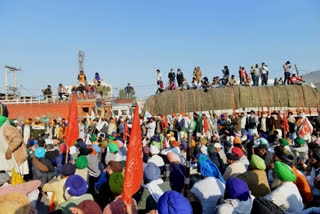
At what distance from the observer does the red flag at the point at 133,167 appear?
285 cm

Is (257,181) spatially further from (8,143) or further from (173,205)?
(8,143)

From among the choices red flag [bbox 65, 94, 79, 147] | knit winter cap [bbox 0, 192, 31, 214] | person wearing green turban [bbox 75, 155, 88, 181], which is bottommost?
person wearing green turban [bbox 75, 155, 88, 181]

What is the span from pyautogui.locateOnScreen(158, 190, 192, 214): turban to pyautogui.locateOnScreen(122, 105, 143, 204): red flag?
1.58 ft

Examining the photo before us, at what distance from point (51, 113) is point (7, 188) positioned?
21.2 meters

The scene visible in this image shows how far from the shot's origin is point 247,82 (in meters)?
19.6

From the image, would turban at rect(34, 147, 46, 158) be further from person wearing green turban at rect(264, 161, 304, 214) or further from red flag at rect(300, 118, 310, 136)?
red flag at rect(300, 118, 310, 136)

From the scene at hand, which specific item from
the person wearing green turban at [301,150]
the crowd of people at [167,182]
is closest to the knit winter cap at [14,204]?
the crowd of people at [167,182]

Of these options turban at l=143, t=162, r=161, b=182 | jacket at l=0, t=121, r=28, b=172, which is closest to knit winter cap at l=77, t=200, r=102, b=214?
turban at l=143, t=162, r=161, b=182

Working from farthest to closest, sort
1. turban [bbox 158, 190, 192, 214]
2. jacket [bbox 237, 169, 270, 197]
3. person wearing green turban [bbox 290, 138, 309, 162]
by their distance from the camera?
person wearing green turban [bbox 290, 138, 309, 162] → jacket [bbox 237, 169, 270, 197] → turban [bbox 158, 190, 192, 214]

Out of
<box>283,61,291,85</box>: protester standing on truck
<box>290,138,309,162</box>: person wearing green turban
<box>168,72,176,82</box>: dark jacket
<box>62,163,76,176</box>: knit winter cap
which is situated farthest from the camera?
<box>168,72,176,82</box>: dark jacket

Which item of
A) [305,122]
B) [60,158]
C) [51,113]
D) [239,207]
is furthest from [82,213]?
[51,113]

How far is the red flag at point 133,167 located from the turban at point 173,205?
19.0 inches

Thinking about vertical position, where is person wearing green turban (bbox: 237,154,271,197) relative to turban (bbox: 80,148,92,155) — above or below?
below

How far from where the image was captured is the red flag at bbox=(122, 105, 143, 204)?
285 centimetres
